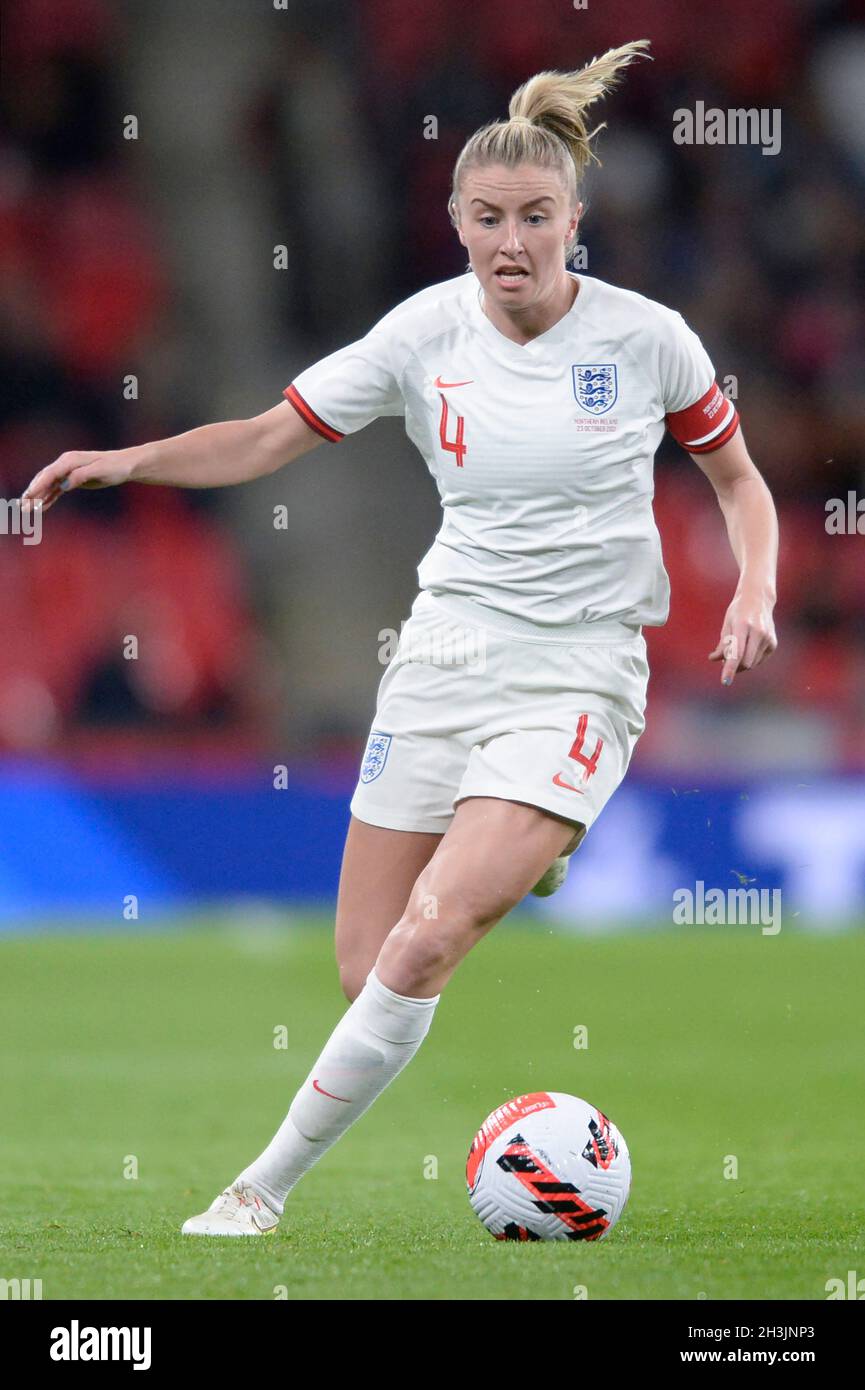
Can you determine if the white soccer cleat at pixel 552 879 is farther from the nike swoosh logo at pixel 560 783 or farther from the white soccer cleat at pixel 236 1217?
the white soccer cleat at pixel 236 1217

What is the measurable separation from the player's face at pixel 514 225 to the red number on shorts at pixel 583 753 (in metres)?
0.94

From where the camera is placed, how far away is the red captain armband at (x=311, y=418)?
4738 millimetres

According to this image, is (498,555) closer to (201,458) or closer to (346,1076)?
(201,458)

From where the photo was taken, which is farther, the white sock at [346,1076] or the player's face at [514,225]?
the white sock at [346,1076]

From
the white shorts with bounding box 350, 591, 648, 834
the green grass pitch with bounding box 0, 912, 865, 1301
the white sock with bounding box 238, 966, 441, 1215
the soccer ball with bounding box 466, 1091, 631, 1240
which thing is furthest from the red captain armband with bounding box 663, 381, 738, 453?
the green grass pitch with bounding box 0, 912, 865, 1301

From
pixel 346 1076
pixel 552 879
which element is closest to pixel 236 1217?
pixel 346 1076

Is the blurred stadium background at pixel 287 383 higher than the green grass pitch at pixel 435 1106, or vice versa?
the blurred stadium background at pixel 287 383

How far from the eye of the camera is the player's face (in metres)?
4.32

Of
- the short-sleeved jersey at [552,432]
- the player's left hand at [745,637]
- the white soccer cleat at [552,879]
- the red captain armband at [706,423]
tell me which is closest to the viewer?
the player's left hand at [745,637]

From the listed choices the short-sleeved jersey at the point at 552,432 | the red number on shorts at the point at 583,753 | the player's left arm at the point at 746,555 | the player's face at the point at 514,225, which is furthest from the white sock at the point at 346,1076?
the player's face at the point at 514,225

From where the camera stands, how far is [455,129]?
15328 mm

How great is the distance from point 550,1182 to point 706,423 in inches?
70.4

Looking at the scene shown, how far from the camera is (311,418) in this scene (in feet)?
15.6
